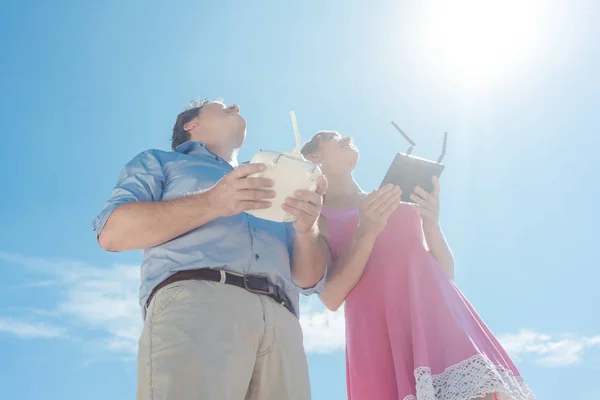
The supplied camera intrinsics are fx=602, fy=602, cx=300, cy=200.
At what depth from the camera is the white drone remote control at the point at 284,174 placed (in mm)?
2689

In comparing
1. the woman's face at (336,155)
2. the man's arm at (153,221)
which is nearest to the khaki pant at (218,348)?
the man's arm at (153,221)

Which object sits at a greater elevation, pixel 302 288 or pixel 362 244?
pixel 362 244

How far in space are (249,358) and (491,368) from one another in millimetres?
1326

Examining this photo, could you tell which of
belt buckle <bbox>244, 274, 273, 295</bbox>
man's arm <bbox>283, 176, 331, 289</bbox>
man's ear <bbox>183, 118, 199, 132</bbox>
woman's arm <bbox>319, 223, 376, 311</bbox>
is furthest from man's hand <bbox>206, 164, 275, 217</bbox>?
man's ear <bbox>183, 118, 199, 132</bbox>

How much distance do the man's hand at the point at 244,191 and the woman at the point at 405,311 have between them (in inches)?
53.8

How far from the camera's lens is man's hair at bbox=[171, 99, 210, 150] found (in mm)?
4418

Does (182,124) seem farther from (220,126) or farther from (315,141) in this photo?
(315,141)

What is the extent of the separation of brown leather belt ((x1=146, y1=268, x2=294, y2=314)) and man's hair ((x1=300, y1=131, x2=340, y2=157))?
6.44 ft

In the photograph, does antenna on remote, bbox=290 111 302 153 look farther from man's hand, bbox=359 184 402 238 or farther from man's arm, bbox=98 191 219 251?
man's hand, bbox=359 184 402 238

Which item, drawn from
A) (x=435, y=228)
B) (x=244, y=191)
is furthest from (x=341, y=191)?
(x=244, y=191)

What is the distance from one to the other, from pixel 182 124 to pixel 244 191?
1945 millimetres

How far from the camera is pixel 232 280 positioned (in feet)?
9.80

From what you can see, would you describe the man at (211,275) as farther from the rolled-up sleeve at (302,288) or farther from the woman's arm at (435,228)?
the woman's arm at (435,228)

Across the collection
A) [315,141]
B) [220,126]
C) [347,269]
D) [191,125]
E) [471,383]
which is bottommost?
→ [471,383]
